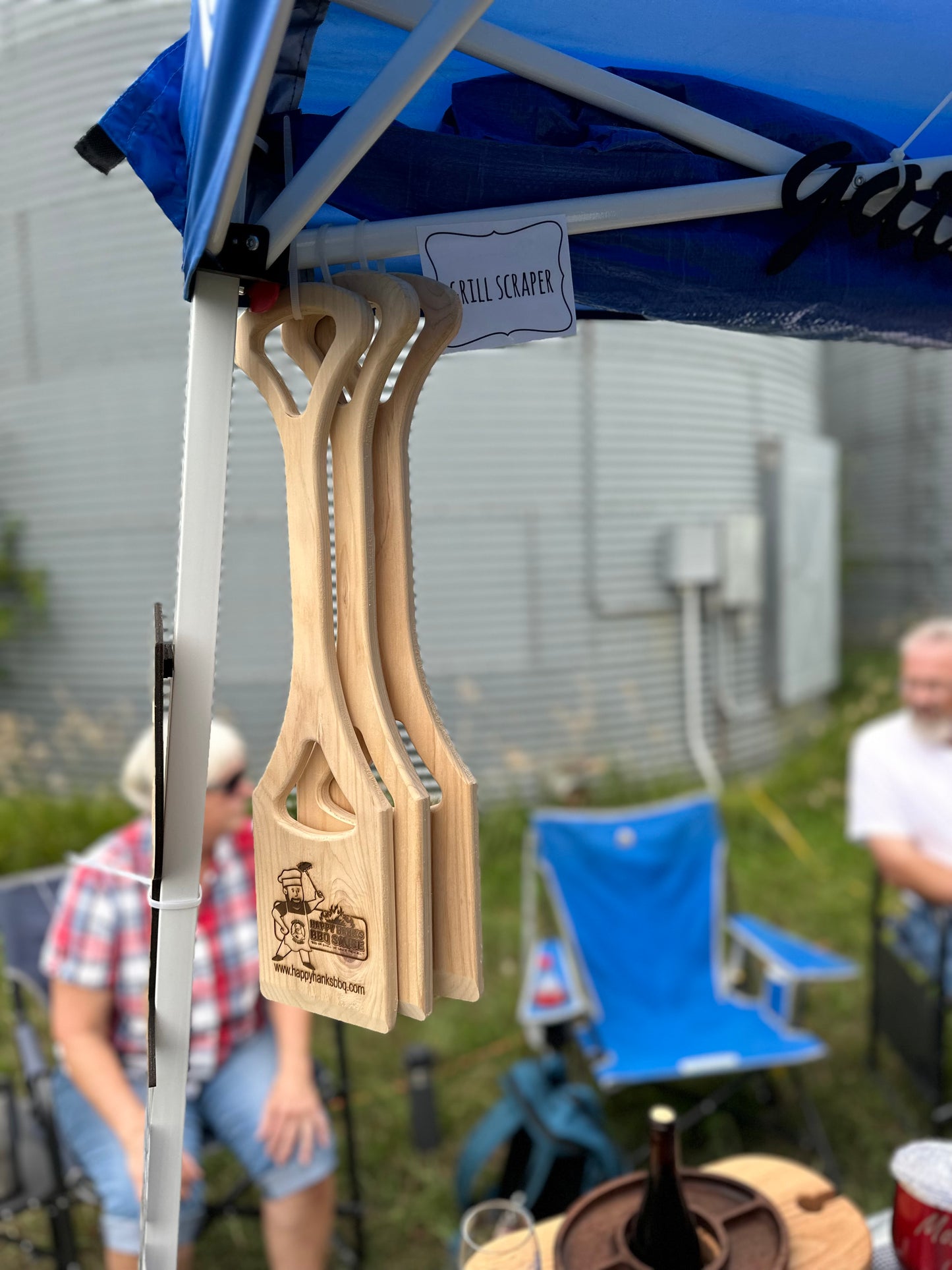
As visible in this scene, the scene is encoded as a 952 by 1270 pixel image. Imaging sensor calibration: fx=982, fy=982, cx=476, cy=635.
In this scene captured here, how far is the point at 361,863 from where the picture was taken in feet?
2.88

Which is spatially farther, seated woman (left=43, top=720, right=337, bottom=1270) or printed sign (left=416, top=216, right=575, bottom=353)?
seated woman (left=43, top=720, right=337, bottom=1270)

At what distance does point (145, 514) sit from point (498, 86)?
4.12 meters

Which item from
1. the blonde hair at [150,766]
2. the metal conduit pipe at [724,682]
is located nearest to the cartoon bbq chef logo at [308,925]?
the blonde hair at [150,766]

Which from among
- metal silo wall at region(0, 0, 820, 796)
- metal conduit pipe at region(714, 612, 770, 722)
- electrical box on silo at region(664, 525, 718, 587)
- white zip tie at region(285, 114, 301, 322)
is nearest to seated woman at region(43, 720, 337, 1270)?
white zip tie at region(285, 114, 301, 322)

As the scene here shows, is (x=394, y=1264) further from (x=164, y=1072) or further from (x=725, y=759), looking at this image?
(x=725, y=759)

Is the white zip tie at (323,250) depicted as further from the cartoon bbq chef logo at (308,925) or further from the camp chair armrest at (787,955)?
the camp chair armrest at (787,955)

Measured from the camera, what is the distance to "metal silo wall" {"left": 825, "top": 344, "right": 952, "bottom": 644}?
22.1 feet

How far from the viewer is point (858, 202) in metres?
1.11

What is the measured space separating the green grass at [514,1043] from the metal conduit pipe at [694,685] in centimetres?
21

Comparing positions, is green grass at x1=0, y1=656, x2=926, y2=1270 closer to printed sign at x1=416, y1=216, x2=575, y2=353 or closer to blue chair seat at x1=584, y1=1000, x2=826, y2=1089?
blue chair seat at x1=584, y1=1000, x2=826, y2=1089

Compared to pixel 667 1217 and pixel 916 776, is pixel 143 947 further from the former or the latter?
pixel 916 776

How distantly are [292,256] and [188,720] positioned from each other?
46cm

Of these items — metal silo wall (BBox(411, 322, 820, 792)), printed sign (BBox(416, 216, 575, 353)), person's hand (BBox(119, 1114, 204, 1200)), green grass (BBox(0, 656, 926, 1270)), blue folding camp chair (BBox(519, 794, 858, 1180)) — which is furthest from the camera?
metal silo wall (BBox(411, 322, 820, 792))

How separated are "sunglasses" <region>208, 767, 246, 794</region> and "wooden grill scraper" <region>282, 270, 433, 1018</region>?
120 centimetres
